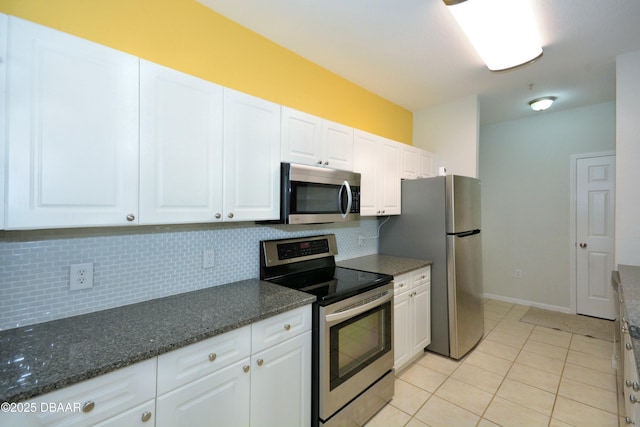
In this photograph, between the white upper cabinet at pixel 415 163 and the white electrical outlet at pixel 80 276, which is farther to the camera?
the white upper cabinet at pixel 415 163

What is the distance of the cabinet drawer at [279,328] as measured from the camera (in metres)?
1.39

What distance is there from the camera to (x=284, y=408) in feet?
4.93

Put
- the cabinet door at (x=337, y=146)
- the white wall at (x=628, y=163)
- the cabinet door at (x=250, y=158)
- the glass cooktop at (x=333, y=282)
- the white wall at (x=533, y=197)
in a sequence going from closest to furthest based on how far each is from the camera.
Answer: the cabinet door at (x=250, y=158)
the glass cooktop at (x=333, y=282)
the cabinet door at (x=337, y=146)
the white wall at (x=628, y=163)
the white wall at (x=533, y=197)

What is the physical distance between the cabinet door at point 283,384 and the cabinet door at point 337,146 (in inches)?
49.9

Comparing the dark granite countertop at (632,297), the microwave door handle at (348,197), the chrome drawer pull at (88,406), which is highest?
the microwave door handle at (348,197)

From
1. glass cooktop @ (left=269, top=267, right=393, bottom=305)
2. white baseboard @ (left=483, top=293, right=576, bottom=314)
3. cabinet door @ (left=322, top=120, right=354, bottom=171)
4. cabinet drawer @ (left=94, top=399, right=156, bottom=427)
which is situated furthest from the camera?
white baseboard @ (left=483, top=293, right=576, bottom=314)

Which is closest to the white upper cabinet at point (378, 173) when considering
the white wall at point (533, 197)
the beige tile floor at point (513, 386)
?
the beige tile floor at point (513, 386)

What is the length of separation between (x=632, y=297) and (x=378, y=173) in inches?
71.6

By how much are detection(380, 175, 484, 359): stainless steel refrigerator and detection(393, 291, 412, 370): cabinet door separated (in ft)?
1.51

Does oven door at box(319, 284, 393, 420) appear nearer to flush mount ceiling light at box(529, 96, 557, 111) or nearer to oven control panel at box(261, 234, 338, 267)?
oven control panel at box(261, 234, 338, 267)

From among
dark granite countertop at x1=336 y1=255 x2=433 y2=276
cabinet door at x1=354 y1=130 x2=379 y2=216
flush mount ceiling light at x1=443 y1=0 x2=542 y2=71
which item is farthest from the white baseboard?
flush mount ceiling light at x1=443 y1=0 x2=542 y2=71

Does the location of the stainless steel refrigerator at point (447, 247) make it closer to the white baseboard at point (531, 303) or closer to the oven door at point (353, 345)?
the oven door at point (353, 345)

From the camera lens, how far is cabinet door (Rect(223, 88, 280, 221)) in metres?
1.61

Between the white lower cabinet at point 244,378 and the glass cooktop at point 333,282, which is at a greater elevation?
the glass cooktop at point 333,282
